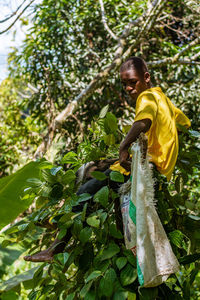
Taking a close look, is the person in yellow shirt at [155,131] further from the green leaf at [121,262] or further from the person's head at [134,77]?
the green leaf at [121,262]

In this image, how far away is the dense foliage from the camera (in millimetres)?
1122

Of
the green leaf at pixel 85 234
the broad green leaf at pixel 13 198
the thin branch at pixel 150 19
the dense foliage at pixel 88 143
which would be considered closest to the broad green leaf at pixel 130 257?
the dense foliage at pixel 88 143

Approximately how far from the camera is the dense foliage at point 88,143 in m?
1.12

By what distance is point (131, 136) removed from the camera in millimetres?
1204

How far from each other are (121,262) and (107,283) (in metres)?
0.08

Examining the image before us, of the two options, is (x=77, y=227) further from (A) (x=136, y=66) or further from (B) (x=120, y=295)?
(A) (x=136, y=66)

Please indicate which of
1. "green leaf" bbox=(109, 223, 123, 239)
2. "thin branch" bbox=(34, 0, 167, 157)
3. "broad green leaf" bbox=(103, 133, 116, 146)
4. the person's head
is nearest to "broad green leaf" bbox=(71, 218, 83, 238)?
"green leaf" bbox=(109, 223, 123, 239)

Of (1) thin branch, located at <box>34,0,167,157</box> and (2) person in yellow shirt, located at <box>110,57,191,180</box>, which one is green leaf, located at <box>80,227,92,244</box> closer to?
(2) person in yellow shirt, located at <box>110,57,191,180</box>

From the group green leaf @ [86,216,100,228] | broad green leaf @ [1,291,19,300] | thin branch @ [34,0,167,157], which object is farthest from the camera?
thin branch @ [34,0,167,157]

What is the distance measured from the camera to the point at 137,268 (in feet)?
3.14

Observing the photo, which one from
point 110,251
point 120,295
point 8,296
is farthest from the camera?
point 8,296

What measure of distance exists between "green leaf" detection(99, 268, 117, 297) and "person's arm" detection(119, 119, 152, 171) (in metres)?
0.42

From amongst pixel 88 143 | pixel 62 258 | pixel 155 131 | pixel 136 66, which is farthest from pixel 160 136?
pixel 62 258

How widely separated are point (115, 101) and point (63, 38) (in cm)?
129
